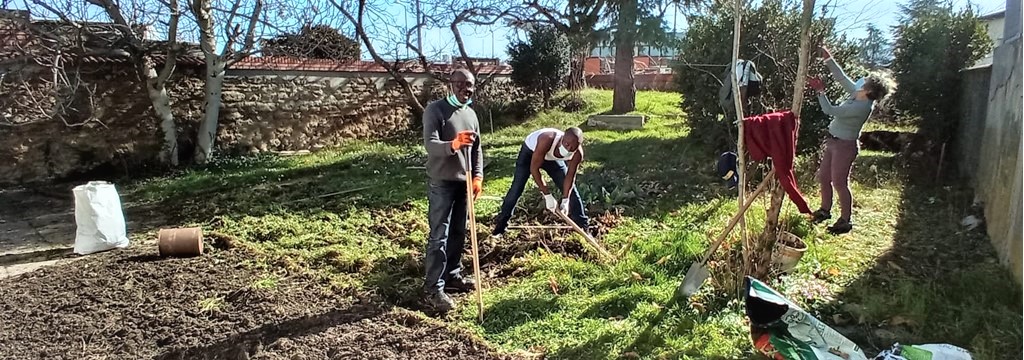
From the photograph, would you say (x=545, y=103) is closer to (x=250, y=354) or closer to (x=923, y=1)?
(x=923, y=1)

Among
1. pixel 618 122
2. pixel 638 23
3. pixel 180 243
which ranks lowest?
pixel 180 243

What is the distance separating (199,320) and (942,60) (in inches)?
315

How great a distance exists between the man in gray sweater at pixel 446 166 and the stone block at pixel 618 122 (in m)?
8.31

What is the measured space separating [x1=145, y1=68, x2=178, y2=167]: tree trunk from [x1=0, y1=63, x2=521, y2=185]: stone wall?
0.65ft

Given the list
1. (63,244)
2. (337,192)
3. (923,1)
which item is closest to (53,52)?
(63,244)

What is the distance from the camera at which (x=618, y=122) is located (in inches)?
488

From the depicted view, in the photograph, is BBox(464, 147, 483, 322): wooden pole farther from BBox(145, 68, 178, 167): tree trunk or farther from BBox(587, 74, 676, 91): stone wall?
BBox(587, 74, 676, 91): stone wall

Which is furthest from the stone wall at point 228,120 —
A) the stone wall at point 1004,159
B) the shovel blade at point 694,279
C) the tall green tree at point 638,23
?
the stone wall at point 1004,159

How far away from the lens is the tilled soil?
354 centimetres

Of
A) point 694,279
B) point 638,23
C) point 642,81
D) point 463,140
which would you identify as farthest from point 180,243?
point 642,81

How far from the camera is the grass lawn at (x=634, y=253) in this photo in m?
3.46

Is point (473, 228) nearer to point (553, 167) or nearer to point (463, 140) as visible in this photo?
point (463, 140)

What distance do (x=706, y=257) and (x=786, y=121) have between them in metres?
0.85

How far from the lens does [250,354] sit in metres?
3.50
